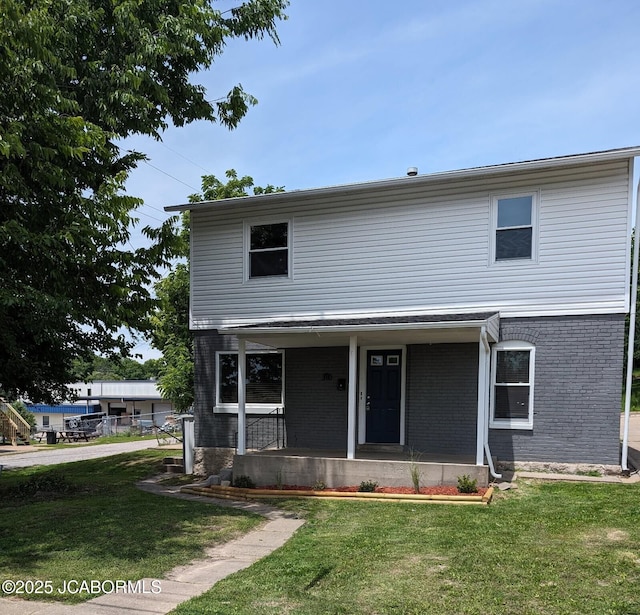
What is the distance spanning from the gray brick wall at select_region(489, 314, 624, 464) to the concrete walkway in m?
5.23

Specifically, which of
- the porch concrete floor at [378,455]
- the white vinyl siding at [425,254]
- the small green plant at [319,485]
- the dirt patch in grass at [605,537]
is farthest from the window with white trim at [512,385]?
the dirt patch in grass at [605,537]

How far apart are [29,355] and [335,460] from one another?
6.72m

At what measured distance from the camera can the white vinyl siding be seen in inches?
413

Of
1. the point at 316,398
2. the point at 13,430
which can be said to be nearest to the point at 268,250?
the point at 316,398

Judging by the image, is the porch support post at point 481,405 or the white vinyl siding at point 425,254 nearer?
the porch support post at point 481,405

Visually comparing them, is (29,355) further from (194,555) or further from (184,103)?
(194,555)

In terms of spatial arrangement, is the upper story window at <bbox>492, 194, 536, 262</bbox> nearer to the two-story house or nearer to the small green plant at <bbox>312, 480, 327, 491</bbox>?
the two-story house

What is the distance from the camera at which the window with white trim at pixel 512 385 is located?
10.8 metres

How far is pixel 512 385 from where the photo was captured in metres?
10.9

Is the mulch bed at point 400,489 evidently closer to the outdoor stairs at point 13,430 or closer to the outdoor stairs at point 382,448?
the outdoor stairs at point 382,448

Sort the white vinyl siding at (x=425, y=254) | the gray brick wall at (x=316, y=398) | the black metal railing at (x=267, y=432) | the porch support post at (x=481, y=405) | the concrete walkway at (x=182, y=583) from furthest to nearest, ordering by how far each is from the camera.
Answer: the black metal railing at (x=267, y=432), the gray brick wall at (x=316, y=398), the white vinyl siding at (x=425, y=254), the porch support post at (x=481, y=405), the concrete walkway at (x=182, y=583)

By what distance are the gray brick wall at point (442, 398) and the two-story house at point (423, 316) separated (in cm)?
3

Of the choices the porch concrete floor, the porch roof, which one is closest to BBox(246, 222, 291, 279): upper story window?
the porch roof

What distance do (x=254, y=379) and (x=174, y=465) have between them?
299 cm
